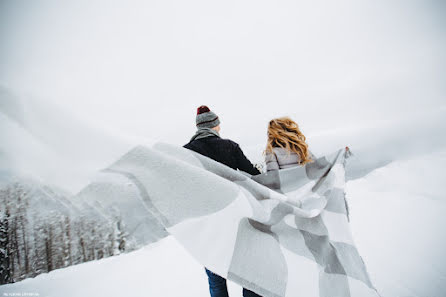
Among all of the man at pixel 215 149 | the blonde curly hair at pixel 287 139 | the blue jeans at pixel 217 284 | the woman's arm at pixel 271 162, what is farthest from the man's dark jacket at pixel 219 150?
the blue jeans at pixel 217 284

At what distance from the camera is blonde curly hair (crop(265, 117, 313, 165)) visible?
1.59 metres

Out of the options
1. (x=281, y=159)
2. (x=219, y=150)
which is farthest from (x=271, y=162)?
(x=219, y=150)

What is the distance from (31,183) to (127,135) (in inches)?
17.6

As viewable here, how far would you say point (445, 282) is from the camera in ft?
5.76

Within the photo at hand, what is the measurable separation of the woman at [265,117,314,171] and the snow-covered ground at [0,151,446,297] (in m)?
1.62

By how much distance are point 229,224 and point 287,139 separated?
1049 millimetres

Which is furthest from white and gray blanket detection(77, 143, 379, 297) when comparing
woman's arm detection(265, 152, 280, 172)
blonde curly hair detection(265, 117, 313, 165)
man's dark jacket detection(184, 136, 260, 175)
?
blonde curly hair detection(265, 117, 313, 165)

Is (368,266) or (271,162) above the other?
(271,162)

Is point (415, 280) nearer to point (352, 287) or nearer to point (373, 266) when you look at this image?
point (373, 266)

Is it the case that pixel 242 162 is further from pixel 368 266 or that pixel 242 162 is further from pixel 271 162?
pixel 368 266

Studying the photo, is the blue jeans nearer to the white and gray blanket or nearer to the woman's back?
the white and gray blanket

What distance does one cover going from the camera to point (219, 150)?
50.5 inches

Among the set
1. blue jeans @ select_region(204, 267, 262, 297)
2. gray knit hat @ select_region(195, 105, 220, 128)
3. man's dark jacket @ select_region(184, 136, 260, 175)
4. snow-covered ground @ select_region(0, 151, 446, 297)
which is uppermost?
gray knit hat @ select_region(195, 105, 220, 128)

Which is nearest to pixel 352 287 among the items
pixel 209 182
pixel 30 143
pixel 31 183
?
pixel 209 182
